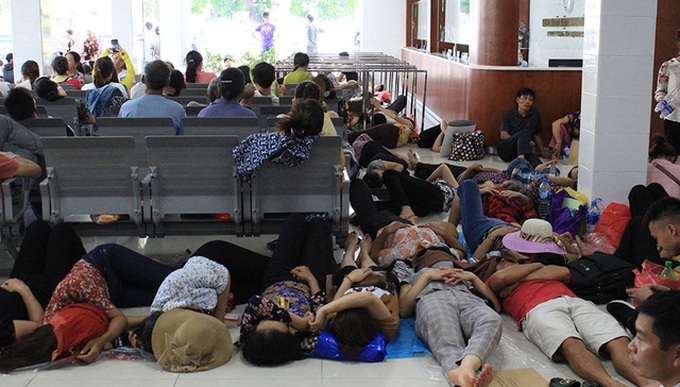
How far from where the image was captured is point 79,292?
3.99 m

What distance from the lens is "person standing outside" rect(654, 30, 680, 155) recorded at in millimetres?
8227

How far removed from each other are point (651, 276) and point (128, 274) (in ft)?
8.91

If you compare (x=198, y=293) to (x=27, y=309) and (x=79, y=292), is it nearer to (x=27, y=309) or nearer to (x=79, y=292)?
(x=79, y=292)

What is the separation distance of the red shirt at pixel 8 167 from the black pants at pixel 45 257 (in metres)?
0.44

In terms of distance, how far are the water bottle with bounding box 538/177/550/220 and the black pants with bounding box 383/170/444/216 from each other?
82 cm

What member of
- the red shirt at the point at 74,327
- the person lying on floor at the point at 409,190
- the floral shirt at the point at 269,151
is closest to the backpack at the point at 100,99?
the person lying on floor at the point at 409,190

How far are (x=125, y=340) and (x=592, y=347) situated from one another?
85.7 inches

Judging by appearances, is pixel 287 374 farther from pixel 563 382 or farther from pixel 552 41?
pixel 552 41

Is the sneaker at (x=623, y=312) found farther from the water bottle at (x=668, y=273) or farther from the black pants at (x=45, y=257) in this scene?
the black pants at (x=45, y=257)

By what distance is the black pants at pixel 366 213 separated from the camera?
18.2 feet

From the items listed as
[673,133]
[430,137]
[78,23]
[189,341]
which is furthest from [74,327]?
[78,23]

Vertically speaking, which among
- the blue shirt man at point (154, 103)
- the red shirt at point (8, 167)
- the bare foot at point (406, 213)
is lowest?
the bare foot at point (406, 213)

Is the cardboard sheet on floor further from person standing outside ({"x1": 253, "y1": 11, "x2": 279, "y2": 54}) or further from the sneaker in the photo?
person standing outside ({"x1": 253, "y1": 11, "x2": 279, "y2": 54})

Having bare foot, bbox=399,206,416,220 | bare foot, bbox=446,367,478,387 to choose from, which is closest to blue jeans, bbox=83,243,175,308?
bare foot, bbox=446,367,478,387
